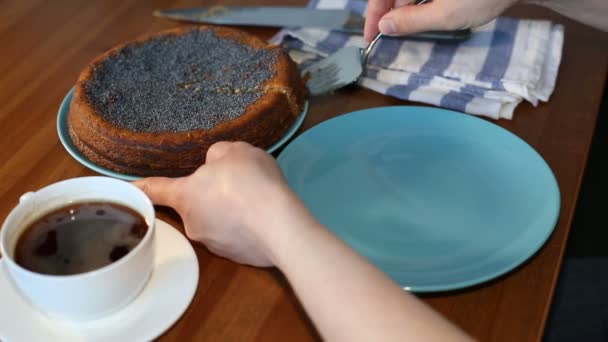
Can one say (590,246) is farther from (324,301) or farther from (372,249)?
(324,301)

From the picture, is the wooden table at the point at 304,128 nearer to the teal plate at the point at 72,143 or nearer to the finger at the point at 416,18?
the teal plate at the point at 72,143

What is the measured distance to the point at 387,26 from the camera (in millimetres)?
997

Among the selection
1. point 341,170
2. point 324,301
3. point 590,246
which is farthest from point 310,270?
point 590,246

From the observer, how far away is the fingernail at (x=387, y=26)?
3.26 feet

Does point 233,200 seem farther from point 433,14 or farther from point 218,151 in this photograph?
point 433,14

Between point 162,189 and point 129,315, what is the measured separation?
0.60 ft

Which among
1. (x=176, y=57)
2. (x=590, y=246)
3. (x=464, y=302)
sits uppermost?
(x=176, y=57)

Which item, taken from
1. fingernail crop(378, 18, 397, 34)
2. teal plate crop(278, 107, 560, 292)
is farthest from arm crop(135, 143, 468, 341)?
fingernail crop(378, 18, 397, 34)

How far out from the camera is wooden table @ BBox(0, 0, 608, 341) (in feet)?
2.36

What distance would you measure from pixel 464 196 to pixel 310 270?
331mm

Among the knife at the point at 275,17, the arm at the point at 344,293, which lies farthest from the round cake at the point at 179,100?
the arm at the point at 344,293

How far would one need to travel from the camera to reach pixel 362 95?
1082 mm

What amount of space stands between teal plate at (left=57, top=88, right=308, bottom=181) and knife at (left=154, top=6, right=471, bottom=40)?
0.25 m

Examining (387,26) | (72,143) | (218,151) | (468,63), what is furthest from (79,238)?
(468,63)
